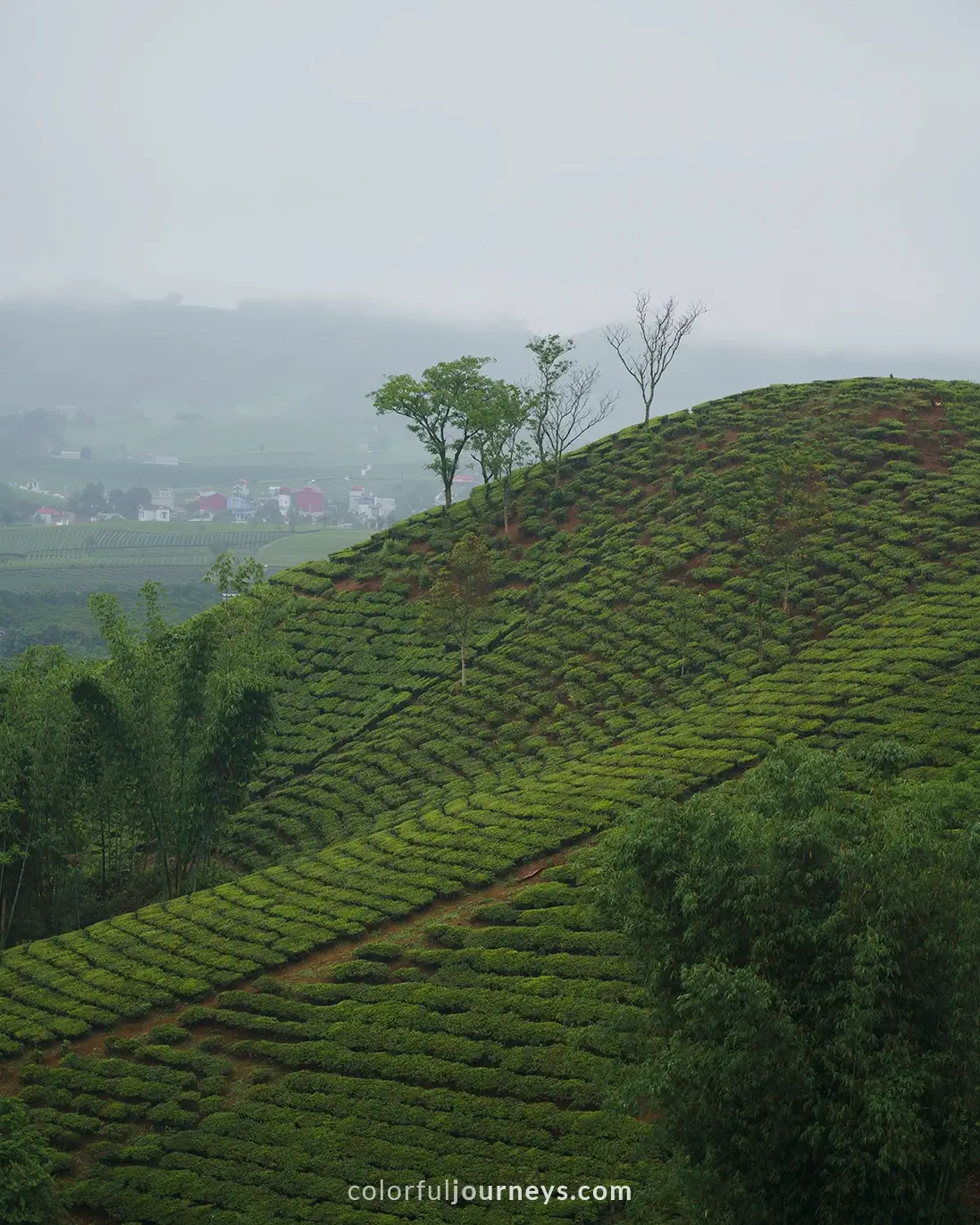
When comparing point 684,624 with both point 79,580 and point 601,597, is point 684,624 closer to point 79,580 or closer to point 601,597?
point 601,597

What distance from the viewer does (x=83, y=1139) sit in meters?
24.5

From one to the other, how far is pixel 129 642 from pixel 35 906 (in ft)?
31.7

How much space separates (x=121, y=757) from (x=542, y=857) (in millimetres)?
15245

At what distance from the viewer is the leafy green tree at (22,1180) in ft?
66.0

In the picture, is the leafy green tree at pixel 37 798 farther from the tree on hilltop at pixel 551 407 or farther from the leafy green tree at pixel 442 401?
the tree on hilltop at pixel 551 407

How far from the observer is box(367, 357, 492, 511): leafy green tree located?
204 ft

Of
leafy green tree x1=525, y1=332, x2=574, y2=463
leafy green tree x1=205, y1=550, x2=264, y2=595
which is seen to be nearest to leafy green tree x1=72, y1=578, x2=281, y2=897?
leafy green tree x1=205, y1=550, x2=264, y2=595

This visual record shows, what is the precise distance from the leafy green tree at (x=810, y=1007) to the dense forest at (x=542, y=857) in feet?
0.20

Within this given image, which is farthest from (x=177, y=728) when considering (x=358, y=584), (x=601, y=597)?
(x=358, y=584)

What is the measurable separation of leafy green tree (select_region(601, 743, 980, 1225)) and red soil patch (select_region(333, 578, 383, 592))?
43876 millimetres

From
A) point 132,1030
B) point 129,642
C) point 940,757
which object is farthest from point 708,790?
point 129,642

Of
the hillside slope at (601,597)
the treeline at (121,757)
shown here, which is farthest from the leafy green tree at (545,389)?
the treeline at (121,757)

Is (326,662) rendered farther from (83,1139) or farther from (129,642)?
(83,1139)

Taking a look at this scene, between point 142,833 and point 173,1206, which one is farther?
point 142,833
